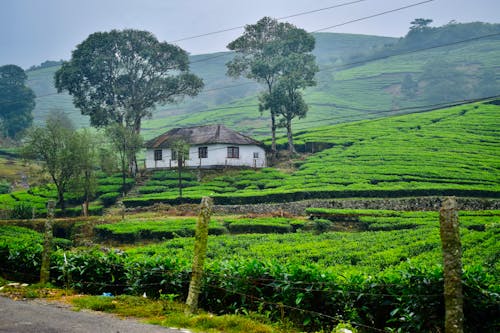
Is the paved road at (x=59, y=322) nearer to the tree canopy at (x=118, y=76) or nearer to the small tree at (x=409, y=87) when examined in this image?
the tree canopy at (x=118, y=76)

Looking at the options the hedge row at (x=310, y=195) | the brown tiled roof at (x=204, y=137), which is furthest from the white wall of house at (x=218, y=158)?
the hedge row at (x=310, y=195)

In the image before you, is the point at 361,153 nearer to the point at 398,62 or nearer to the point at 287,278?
the point at 287,278

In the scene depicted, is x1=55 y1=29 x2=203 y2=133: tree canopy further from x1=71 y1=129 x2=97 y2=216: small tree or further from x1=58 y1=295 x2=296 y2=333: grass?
x1=58 y1=295 x2=296 y2=333: grass

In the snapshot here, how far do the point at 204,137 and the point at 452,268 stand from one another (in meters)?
55.6

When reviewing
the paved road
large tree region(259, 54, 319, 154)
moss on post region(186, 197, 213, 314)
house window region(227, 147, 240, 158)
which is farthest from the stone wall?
the paved road

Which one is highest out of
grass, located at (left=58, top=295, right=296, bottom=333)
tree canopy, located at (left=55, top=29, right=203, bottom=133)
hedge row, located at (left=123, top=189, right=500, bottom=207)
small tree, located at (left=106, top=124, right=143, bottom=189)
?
tree canopy, located at (left=55, top=29, right=203, bottom=133)

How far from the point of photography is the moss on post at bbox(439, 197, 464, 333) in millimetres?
7871

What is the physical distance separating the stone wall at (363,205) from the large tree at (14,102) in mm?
68803

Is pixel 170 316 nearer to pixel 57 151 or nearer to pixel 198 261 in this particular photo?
pixel 198 261

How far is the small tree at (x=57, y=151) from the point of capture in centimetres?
4662

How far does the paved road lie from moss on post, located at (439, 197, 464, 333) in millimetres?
4926

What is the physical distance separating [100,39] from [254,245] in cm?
5034

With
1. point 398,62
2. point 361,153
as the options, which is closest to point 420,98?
point 398,62

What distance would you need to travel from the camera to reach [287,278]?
410 inches
